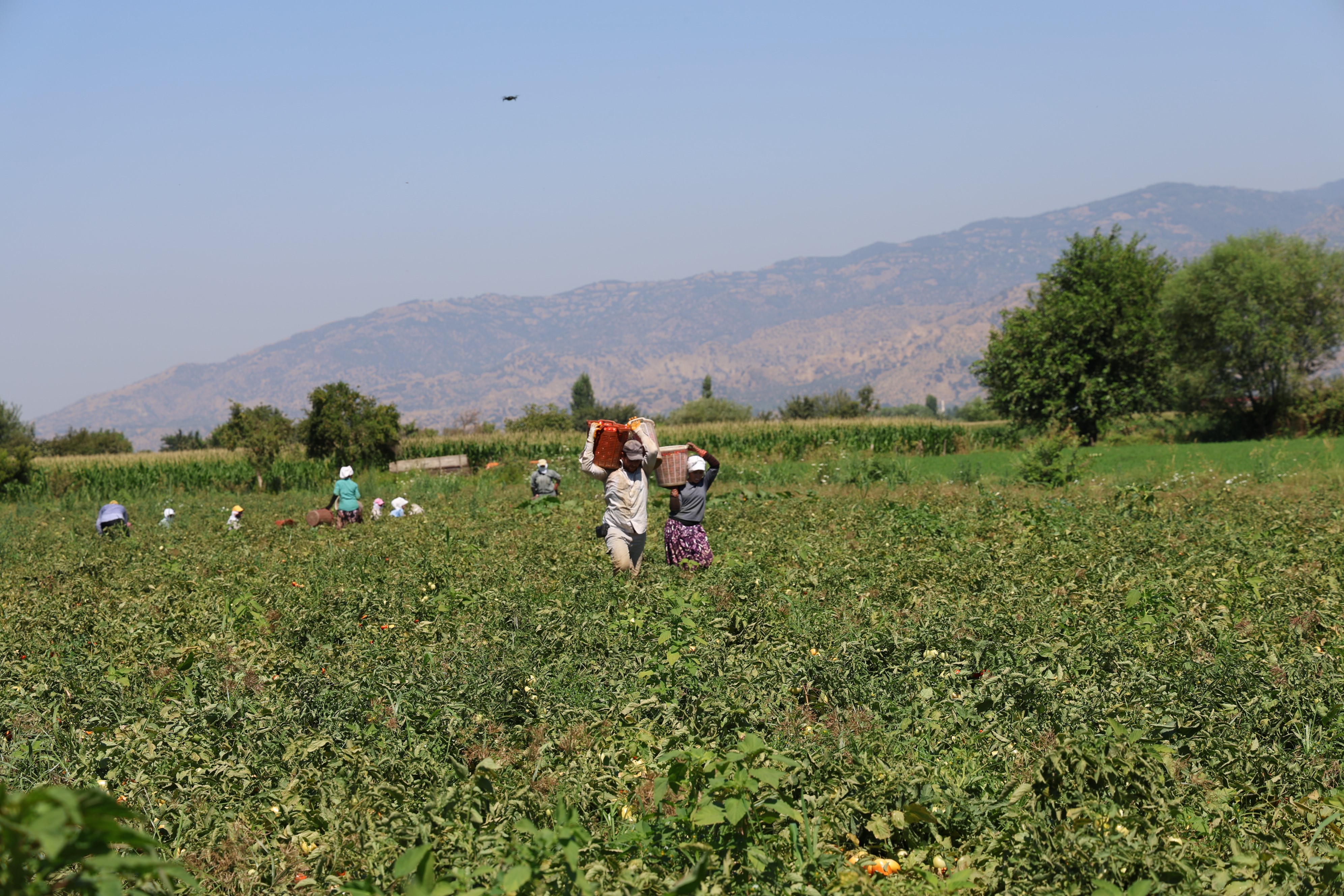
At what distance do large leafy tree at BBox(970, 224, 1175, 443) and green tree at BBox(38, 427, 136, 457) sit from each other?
64270mm

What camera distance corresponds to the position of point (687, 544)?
941 cm

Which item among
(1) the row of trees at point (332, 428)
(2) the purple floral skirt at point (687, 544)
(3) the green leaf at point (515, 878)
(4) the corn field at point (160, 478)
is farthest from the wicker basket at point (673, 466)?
(4) the corn field at point (160, 478)

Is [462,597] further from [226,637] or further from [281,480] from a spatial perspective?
[281,480]

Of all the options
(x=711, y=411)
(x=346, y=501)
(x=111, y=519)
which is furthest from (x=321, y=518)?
(x=711, y=411)

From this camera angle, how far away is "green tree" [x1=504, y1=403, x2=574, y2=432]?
44250 mm

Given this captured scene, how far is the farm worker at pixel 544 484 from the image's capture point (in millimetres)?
18422

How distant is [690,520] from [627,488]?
0.94m

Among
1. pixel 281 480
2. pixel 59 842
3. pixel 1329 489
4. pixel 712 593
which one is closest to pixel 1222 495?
pixel 1329 489

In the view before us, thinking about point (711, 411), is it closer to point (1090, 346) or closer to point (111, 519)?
point (1090, 346)

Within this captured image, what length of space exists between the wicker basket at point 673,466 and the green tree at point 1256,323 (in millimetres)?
46005

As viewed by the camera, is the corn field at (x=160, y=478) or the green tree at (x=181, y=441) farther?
the green tree at (x=181, y=441)

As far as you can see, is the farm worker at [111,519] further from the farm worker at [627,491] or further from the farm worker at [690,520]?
the farm worker at [690,520]

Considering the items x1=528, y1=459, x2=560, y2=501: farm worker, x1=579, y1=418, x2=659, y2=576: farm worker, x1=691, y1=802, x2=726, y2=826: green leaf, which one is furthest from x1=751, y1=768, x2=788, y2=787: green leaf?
x1=528, y1=459, x2=560, y2=501: farm worker

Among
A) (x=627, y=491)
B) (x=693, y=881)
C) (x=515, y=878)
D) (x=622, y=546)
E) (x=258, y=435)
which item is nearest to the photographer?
(x=515, y=878)
